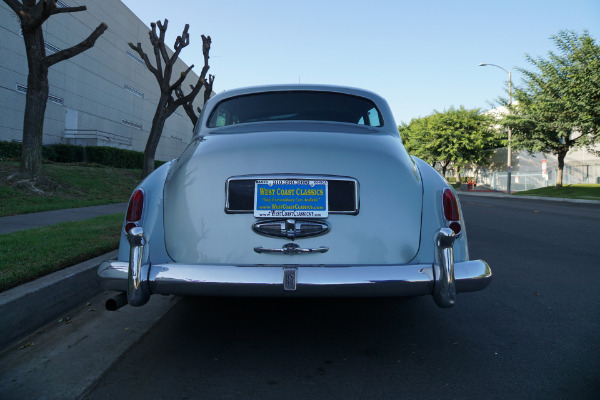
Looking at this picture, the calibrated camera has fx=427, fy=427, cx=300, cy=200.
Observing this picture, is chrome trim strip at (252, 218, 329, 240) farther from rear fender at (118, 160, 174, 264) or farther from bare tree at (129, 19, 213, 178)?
bare tree at (129, 19, 213, 178)

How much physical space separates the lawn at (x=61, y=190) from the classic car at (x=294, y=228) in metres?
7.40

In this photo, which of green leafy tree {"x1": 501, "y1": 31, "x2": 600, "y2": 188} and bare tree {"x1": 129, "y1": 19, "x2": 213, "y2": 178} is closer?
bare tree {"x1": 129, "y1": 19, "x2": 213, "y2": 178}

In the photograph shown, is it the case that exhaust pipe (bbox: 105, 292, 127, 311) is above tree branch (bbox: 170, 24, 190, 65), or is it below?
below

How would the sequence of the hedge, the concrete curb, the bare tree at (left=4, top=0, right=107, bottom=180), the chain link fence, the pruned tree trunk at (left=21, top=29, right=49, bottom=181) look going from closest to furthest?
the concrete curb < the bare tree at (left=4, top=0, right=107, bottom=180) < the pruned tree trunk at (left=21, top=29, right=49, bottom=181) < the hedge < the chain link fence

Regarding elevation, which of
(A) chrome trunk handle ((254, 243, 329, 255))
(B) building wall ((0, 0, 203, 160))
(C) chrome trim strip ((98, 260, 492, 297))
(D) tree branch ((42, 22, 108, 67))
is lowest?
(C) chrome trim strip ((98, 260, 492, 297))

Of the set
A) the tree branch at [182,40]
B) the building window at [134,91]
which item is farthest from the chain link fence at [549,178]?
the building window at [134,91]

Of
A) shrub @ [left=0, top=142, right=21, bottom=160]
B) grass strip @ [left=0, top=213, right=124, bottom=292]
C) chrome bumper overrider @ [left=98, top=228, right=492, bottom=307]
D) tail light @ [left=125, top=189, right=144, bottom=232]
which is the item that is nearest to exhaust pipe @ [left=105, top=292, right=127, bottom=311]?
chrome bumper overrider @ [left=98, top=228, right=492, bottom=307]

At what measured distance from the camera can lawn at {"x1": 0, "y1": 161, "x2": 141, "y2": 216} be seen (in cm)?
948

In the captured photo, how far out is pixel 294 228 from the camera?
238 cm

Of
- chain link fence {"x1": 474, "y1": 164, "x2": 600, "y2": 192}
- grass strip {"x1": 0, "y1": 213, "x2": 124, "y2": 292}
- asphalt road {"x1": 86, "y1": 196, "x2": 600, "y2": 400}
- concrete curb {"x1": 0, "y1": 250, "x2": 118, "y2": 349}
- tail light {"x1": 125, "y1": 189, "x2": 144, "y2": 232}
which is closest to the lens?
asphalt road {"x1": 86, "y1": 196, "x2": 600, "y2": 400}

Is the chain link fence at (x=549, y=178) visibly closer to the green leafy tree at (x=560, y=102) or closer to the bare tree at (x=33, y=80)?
the green leafy tree at (x=560, y=102)

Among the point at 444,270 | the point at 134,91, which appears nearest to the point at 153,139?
the point at 444,270

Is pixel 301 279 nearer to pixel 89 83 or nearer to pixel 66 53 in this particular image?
pixel 66 53

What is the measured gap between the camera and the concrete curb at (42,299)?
9.10 ft
